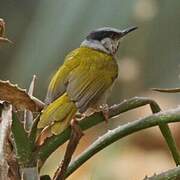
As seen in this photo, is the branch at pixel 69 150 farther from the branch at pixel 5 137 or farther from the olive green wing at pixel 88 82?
the olive green wing at pixel 88 82

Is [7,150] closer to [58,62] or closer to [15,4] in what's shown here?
[58,62]

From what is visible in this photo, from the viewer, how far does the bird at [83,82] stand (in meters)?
1.29

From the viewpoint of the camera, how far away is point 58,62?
11.0 ft

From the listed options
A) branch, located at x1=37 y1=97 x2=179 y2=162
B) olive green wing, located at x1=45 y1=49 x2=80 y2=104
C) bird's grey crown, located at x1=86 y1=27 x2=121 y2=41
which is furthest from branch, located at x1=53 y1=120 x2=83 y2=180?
bird's grey crown, located at x1=86 y1=27 x2=121 y2=41

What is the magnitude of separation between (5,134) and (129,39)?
260 centimetres

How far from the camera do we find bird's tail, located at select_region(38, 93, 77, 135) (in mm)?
1119

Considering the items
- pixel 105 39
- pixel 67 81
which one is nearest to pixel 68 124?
pixel 67 81

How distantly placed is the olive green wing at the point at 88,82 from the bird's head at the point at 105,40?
0.33 ft

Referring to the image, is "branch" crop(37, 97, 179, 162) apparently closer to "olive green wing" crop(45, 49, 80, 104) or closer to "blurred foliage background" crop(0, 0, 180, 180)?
"olive green wing" crop(45, 49, 80, 104)

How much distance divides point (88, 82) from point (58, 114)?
0.35 m

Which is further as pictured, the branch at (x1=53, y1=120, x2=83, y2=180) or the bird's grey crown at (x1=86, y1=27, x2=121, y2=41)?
the bird's grey crown at (x1=86, y1=27, x2=121, y2=41)

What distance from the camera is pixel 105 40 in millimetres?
1981

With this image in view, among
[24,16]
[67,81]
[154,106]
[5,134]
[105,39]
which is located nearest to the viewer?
[5,134]

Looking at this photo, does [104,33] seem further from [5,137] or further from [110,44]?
[5,137]
